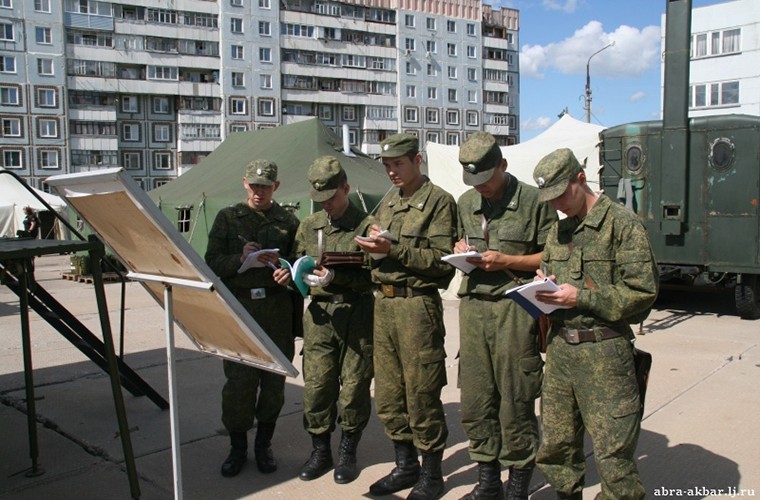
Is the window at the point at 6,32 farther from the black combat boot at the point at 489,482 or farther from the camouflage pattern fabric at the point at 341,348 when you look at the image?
the black combat boot at the point at 489,482

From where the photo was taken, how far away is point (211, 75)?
55406mm

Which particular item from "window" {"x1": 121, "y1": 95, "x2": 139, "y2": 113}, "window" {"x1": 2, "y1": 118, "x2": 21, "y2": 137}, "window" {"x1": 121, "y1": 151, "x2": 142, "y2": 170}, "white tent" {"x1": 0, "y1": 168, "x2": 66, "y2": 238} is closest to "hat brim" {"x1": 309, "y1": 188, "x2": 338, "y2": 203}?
"white tent" {"x1": 0, "y1": 168, "x2": 66, "y2": 238}

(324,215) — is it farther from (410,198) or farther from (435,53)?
(435,53)

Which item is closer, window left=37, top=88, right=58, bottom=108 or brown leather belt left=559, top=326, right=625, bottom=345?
brown leather belt left=559, top=326, right=625, bottom=345

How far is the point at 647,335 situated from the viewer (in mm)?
8367

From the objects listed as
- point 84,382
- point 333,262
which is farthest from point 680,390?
point 84,382

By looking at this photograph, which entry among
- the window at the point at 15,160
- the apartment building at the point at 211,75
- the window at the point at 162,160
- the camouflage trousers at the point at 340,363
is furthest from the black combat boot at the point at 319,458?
the window at the point at 162,160

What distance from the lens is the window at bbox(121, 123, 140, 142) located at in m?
52.3

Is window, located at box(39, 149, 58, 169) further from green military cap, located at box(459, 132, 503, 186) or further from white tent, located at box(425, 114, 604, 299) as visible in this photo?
green military cap, located at box(459, 132, 503, 186)

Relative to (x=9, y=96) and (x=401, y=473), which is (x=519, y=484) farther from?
(x=9, y=96)

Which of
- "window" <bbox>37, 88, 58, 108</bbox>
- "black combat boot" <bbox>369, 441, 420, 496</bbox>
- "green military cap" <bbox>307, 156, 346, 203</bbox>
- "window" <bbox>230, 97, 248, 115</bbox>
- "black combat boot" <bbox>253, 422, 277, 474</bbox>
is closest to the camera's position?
"black combat boot" <bbox>369, 441, 420, 496</bbox>

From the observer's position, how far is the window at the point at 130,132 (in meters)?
52.3

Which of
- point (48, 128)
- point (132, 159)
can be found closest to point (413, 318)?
point (48, 128)

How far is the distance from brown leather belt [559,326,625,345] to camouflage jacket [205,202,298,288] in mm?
1850
